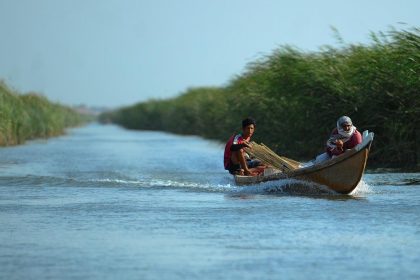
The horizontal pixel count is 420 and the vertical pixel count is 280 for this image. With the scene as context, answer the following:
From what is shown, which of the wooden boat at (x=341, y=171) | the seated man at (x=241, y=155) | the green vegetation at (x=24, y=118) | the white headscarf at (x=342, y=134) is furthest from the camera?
the green vegetation at (x=24, y=118)

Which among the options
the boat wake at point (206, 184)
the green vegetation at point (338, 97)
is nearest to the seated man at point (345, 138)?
the boat wake at point (206, 184)

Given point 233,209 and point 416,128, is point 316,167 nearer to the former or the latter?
point 233,209

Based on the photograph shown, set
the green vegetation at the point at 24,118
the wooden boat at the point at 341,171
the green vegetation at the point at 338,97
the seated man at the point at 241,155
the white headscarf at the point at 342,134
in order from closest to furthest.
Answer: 1. the wooden boat at the point at 341,171
2. the white headscarf at the point at 342,134
3. the seated man at the point at 241,155
4. the green vegetation at the point at 338,97
5. the green vegetation at the point at 24,118

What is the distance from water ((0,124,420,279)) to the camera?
9641 millimetres

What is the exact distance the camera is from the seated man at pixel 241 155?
18750mm

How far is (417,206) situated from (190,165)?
47.5 ft

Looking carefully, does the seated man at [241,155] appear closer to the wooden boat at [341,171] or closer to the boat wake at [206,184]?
the boat wake at [206,184]

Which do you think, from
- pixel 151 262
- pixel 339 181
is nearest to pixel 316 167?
pixel 339 181

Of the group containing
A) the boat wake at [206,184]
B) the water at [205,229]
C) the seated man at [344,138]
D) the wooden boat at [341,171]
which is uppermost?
the seated man at [344,138]

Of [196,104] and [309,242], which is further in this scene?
[196,104]

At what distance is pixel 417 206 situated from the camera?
49.8ft

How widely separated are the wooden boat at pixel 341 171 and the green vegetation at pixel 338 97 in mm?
5746

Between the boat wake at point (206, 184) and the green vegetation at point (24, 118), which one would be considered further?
the green vegetation at point (24, 118)

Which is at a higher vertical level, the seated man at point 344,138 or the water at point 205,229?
the seated man at point 344,138
